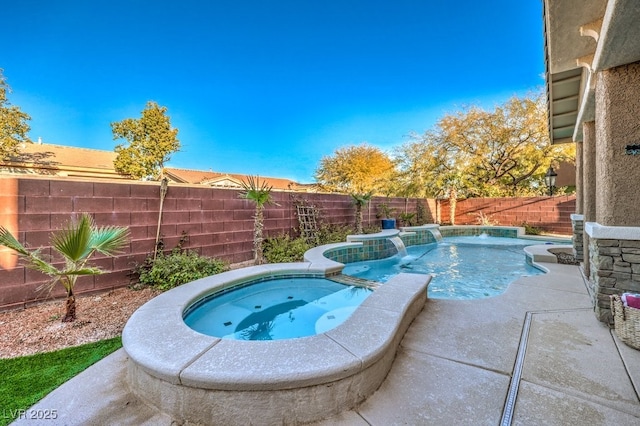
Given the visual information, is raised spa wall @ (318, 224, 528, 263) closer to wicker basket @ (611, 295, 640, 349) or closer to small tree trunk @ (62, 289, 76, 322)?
small tree trunk @ (62, 289, 76, 322)

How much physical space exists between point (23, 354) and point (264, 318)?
89.4 inches

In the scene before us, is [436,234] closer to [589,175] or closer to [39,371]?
[589,175]

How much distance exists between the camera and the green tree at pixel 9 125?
47.9 feet

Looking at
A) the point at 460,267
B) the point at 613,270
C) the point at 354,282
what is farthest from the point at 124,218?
the point at 460,267

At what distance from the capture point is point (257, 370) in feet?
5.31

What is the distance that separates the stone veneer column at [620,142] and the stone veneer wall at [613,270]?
219 mm

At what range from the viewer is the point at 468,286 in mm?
4867

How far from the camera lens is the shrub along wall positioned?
341 centimetres

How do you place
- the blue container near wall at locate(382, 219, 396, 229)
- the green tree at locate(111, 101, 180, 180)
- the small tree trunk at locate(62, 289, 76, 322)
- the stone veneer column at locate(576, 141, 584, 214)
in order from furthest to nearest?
the green tree at locate(111, 101, 180, 180) < the blue container near wall at locate(382, 219, 396, 229) < the stone veneer column at locate(576, 141, 584, 214) < the small tree trunk at locate(62, 289, 76, 322)

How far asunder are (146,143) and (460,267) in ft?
75.0

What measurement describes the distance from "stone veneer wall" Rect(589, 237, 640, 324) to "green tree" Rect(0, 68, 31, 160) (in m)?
24.0

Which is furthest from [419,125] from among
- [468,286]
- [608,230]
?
[608,230]

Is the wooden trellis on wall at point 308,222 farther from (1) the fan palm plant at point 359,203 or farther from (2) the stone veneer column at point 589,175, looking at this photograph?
(2) the stone veneer column at point 589,175

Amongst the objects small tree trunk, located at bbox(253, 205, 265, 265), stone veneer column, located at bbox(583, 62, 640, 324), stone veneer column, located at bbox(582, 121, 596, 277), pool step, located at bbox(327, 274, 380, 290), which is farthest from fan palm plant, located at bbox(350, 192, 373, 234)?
stone veneer column, located at bbox(583, 62, 640, 324)
